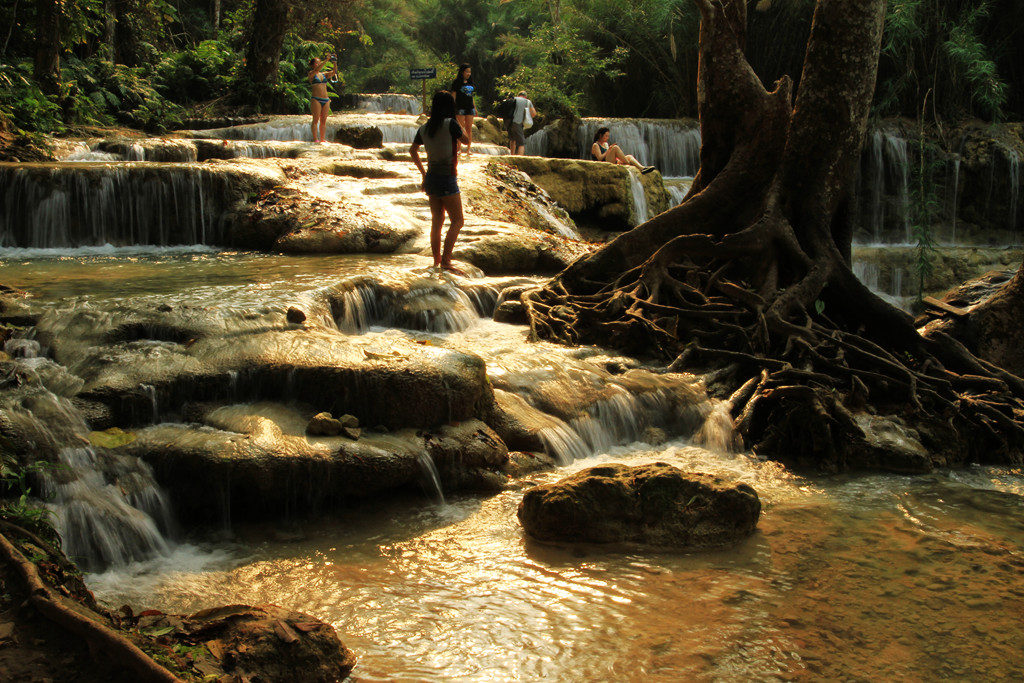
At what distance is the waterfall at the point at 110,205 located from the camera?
10789 mm

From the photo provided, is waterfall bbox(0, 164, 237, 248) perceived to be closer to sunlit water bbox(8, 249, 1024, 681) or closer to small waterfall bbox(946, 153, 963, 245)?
sunlit water bbox(8, 249, 1024, 681)

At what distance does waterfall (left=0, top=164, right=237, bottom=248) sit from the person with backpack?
26.4 ft

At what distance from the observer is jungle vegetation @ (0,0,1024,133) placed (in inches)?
656

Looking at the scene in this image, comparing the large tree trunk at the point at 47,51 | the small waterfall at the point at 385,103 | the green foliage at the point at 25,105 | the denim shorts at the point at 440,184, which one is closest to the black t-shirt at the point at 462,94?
the denim shorts at the point at 440,184

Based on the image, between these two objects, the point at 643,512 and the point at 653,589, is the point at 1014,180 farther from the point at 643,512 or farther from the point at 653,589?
the point at 653,589

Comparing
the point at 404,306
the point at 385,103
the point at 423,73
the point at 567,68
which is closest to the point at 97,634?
the point at 404,306

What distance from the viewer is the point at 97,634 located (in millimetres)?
2348

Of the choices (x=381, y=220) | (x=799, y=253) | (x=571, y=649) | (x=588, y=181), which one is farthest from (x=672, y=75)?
(x=571, y=649)

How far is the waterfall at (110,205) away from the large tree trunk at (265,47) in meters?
12.0

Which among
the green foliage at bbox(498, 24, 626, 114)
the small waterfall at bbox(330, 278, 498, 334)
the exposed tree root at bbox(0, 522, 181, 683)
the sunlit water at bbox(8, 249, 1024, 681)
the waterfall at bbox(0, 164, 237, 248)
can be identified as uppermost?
the green foliage at bbox(498, 24, 626, 114)

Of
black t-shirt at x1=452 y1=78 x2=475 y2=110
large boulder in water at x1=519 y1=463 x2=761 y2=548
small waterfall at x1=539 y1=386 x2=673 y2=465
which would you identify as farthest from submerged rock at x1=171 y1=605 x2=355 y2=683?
black t-shirt at x1=452 y1=78 x2=475 y2=110

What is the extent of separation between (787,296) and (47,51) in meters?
15.6

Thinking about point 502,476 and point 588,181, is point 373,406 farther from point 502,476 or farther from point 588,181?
point 588,181

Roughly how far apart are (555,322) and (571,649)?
5.16 m
